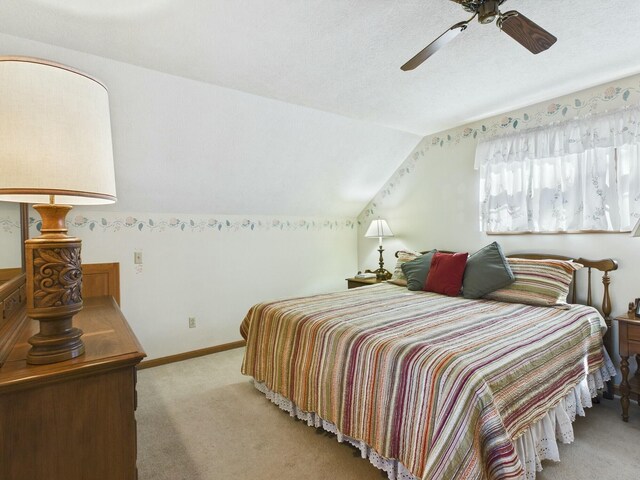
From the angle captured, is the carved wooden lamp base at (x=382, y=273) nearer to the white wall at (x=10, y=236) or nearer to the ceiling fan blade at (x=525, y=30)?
the ceiling fan blade at (x=525, y=30)

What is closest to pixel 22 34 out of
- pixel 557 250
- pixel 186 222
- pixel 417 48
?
pixel 186 222

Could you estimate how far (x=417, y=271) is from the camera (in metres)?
3.21

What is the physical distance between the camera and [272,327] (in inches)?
97.8

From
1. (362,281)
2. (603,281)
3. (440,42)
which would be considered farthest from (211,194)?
(603,281)

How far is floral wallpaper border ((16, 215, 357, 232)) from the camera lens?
2961mm

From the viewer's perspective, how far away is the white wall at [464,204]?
2.61 meters

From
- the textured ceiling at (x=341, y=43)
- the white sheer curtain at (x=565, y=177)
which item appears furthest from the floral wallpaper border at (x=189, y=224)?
the white sheer curtain at (x=565, y=177)

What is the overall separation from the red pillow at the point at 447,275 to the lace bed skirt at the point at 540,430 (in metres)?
1.04

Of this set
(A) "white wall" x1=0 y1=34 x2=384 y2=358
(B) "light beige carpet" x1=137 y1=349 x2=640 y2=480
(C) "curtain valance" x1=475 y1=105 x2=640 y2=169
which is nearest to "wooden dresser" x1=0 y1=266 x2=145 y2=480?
(B) "light beige carpet" x1=137 y1=349 x2=640 y2=480

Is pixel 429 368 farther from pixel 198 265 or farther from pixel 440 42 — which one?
pixel 198 265

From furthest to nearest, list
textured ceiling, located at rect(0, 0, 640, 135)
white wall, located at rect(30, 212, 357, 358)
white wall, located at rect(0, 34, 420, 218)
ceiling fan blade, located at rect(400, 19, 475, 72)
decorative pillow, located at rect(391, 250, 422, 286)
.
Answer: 1. decorative pillow, located at rect(391, 250, 422, 286)
2. white wall, located at rect(30, 212, 357, 358)
3. white wall, located at rect(0, 34, 420, 218)
4. textured ceiling, located at rect(0, 0, 640, 135)
5. ceiling fan blade, located at rect(400, 19, 475, 72)

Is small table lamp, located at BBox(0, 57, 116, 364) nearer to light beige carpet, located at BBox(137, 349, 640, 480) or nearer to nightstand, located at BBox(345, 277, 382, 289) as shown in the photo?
light beige carpet, located at BBox(137, 349, 640, 480)

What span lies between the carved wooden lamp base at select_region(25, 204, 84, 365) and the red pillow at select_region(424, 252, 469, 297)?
2616 millimetres

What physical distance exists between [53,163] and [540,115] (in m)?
3.49
